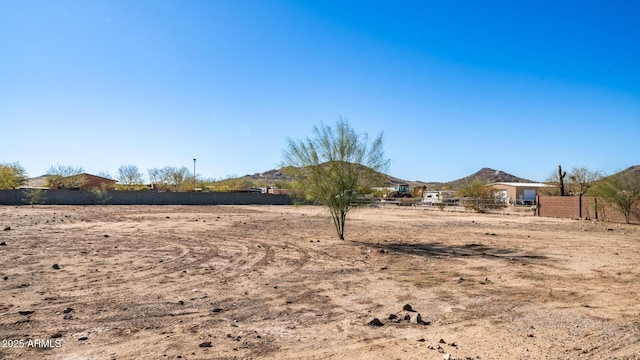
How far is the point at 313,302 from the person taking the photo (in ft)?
28.5

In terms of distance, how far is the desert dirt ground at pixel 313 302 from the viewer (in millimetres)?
6113

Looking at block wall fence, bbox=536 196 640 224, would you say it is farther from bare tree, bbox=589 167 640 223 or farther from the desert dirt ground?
the desert dirt ground

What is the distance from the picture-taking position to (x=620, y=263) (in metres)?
13.6

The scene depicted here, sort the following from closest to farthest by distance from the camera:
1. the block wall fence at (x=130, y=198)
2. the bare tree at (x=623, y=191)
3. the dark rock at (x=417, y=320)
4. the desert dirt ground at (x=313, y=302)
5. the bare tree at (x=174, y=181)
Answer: the desert dirt ground at (x=313, y=302) → the dark rock at (x=417, y=320) → the bare tree at (x=623, y=191) → the block wall fence at (x=130, y=198) → the bare tree at (x=174, y=181)

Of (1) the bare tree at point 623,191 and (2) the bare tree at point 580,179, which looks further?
(2) the bare tree at point 580,179

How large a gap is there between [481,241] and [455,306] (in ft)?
39.9

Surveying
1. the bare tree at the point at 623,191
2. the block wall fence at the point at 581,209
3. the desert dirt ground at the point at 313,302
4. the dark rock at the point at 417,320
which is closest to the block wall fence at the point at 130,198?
the block wall fence at the point at 581,209

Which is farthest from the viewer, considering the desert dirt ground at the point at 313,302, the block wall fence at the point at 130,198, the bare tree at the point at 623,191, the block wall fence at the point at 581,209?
the block wall fence at the point at 130,198

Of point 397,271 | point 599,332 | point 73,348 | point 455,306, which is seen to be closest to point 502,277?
point 397,271

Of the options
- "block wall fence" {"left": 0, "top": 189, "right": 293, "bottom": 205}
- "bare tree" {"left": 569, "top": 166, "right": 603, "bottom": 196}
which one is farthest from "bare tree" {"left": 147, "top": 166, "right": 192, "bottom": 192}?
"bare tree" {"left": 569, "top": 166, "right": 603, "bottom": 196}

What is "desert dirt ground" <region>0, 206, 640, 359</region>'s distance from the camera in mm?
6113

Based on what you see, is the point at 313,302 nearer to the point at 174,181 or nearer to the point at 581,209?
the point at 581,209

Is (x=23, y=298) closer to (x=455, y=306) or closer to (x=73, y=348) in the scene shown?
(x=73, y=348)

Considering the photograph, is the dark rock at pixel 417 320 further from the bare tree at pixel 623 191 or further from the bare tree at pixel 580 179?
the bare tree at pixel 580 179
